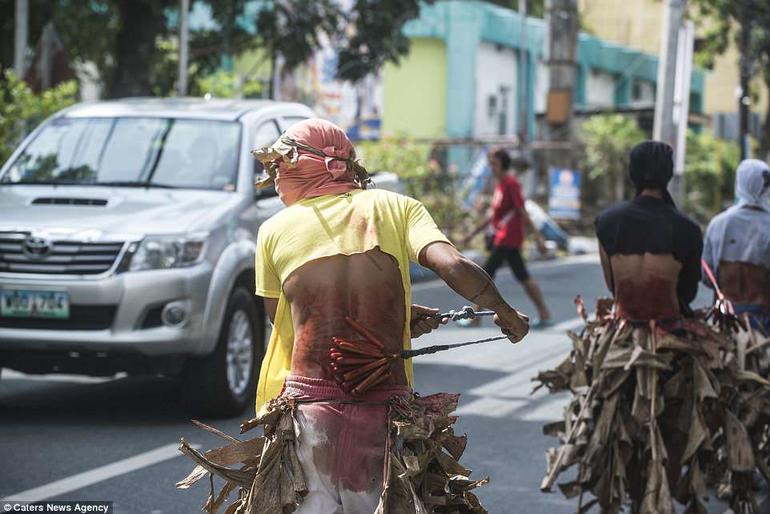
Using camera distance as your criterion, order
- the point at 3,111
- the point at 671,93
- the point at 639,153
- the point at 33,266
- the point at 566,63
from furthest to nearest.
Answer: the point at 566,63
the point at 671,93
the point at 3,111
the point at 33,266
the point at 639,153

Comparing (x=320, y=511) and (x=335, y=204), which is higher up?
(x=335, y=204)

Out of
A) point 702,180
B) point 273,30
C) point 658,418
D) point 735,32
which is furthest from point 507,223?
point 735,32

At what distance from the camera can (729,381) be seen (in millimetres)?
6477

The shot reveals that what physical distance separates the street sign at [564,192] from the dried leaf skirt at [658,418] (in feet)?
76.8

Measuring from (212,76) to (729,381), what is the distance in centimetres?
1621

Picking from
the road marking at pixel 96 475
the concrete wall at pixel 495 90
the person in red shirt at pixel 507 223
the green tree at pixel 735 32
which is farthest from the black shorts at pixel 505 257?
the green tree at pixel 735 32

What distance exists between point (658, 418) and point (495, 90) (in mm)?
33314

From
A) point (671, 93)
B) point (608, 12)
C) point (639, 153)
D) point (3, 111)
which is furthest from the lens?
point (608, 12)

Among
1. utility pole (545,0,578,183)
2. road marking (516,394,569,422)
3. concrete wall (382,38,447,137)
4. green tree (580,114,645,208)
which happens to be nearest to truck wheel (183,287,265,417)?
road marking (516,394,569,422)

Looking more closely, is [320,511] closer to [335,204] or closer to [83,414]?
[335,204]

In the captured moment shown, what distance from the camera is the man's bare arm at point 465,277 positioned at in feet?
Result: 12.2

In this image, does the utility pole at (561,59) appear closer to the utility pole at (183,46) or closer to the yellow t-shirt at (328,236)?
the utility pole at (183,46)

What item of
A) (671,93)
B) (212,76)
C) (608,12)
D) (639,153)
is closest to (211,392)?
(639,153)

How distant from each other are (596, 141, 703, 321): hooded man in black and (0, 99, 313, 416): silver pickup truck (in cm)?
301
